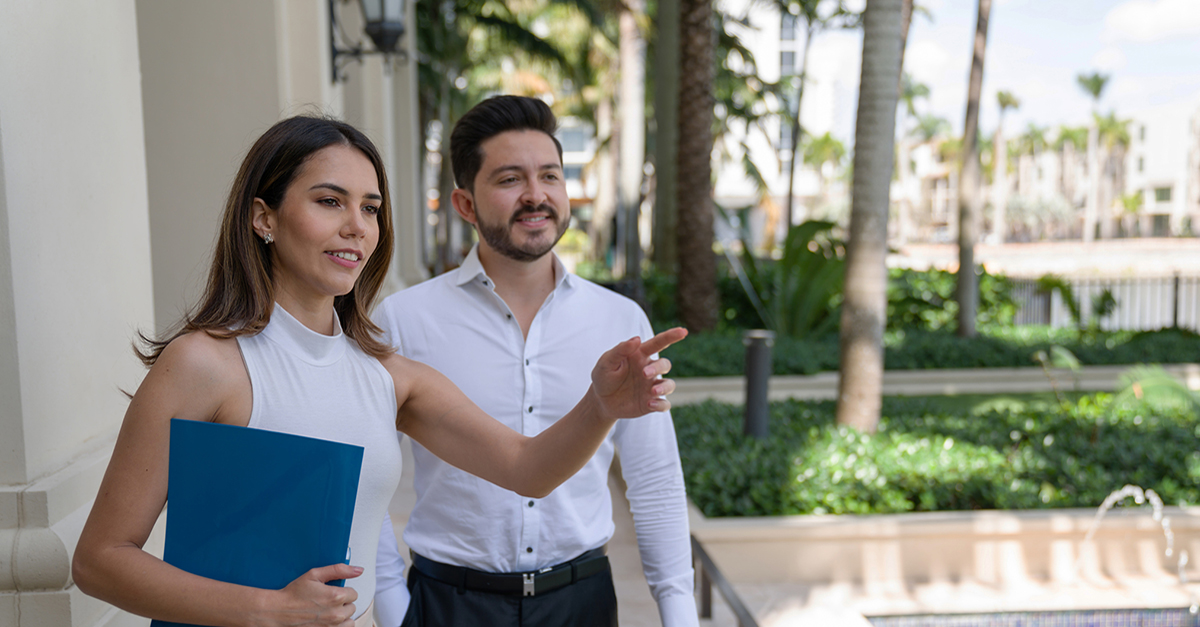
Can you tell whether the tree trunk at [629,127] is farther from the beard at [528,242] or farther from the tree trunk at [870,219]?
the beard at [528,242]

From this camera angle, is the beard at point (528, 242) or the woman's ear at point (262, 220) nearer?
the woman's ear at point (262, 220)

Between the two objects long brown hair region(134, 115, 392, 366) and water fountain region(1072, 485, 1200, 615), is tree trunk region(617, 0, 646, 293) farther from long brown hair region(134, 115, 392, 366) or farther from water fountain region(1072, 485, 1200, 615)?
long brown hair region(134, 115, 392, 366)

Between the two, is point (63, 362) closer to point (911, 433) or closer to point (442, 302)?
point (442, 302)

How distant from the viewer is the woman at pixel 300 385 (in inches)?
49.3

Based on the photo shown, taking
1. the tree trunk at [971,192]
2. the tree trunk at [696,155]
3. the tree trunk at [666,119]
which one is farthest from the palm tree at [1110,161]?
the tree trunk at [696,155]

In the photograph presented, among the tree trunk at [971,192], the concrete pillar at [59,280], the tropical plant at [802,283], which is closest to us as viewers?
the concrete pillar at [59,280]

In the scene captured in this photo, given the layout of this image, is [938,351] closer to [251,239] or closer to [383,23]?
[383,23]

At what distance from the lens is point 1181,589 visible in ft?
16.2

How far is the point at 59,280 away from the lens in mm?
1791

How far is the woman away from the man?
0.56 m

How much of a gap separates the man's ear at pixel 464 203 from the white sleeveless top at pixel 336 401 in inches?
34.5

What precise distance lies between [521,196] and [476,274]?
255 millimetres

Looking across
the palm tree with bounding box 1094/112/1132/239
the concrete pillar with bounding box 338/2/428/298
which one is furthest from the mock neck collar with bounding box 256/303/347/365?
the palm tree with bounding box 1094/112/1132/239

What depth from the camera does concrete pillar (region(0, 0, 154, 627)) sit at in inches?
64.8
